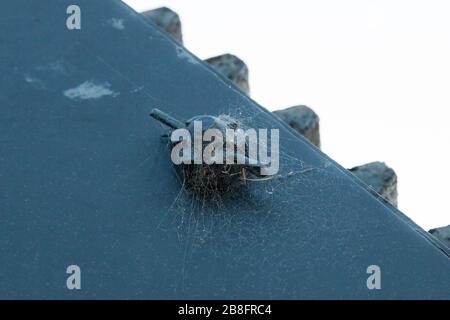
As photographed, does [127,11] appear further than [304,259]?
Yes

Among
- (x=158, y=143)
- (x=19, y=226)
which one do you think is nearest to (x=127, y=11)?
(x=158, y=143)

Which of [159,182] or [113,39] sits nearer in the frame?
[159,182]

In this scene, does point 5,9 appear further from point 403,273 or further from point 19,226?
point 403,273

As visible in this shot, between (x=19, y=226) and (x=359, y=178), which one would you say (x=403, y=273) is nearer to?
(x=359, y=178)

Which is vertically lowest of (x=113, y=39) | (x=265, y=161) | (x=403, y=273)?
(x=403, y=273)

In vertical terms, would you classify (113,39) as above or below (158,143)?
above

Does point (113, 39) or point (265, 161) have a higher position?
point (113, 39)

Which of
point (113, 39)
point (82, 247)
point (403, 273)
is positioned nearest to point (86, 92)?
point (113, 39)

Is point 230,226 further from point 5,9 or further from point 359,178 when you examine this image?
point 5,9
